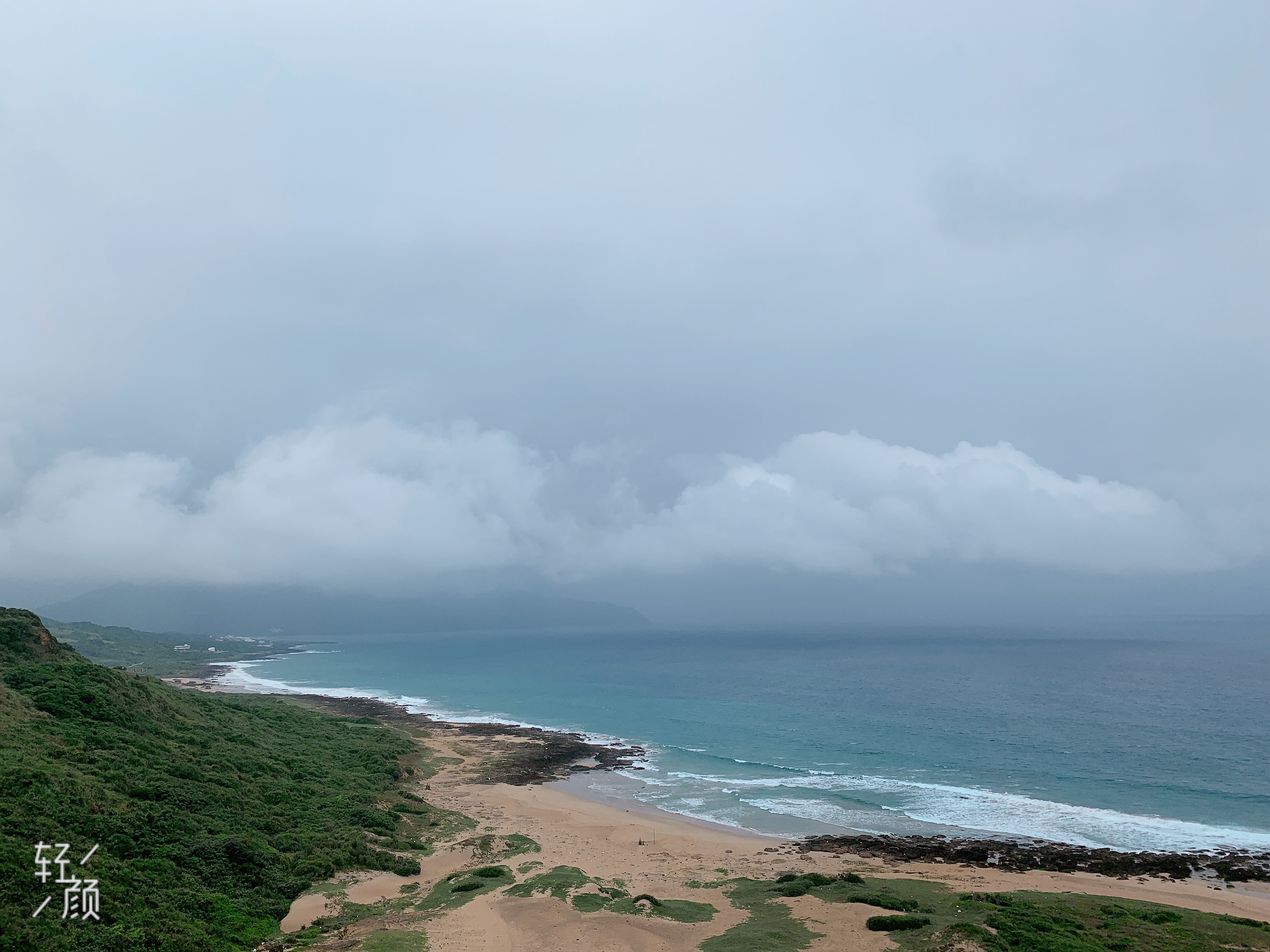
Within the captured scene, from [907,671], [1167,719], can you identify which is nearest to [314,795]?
[1167,719]

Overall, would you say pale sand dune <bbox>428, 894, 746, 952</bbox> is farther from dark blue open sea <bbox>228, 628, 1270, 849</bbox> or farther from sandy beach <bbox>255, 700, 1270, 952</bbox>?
dark blue open sea <bbox>228, 628, 1270, 849</bbox>

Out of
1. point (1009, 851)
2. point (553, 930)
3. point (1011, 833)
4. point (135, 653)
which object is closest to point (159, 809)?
point (553, 930)

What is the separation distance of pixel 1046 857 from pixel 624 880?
2144 cm

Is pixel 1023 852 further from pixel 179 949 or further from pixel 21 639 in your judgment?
pixel 21 639

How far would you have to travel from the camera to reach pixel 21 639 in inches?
1410

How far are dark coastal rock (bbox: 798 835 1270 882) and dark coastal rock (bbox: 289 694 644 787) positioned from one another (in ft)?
79.0

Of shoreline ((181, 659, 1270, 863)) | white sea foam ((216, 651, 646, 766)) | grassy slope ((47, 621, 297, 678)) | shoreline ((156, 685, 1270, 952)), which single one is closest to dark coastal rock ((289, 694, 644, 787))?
shoreline ((156, 685, 1270, 952))

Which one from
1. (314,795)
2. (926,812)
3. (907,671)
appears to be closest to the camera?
(314,795)

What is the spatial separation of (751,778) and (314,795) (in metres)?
32.9

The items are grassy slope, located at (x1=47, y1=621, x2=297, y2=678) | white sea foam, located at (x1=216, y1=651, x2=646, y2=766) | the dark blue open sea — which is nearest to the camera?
the dark blue open sea

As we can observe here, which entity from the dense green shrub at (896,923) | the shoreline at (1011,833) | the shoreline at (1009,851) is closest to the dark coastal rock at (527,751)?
the shoreline at (1009,851)

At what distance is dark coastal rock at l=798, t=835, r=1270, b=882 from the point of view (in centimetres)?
3094

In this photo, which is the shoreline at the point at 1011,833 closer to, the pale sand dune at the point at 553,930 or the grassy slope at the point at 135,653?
the pale sand dune at the point at 553,930

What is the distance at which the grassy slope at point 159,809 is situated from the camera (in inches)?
671
